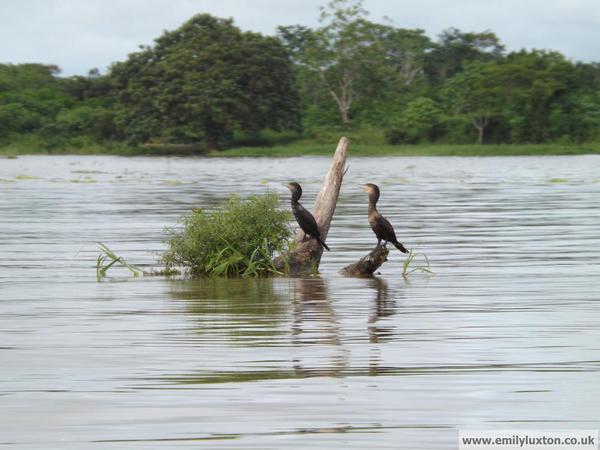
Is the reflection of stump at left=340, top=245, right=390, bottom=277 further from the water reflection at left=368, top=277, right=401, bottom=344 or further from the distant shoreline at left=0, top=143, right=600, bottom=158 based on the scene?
the distant shoreline at left=0, top=143, right=600, bottom=158

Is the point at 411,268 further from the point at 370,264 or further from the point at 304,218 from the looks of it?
the point at 304,218

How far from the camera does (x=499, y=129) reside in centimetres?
8525

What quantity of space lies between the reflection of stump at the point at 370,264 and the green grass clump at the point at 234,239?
0.90 meters

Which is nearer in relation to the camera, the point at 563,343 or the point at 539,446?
the point at 539,446

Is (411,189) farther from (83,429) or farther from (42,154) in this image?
(42,154)

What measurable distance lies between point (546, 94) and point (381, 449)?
78.2 m

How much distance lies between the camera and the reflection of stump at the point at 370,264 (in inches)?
592

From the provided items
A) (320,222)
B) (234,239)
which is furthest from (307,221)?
(234,239)

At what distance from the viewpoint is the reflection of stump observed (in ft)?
49.3

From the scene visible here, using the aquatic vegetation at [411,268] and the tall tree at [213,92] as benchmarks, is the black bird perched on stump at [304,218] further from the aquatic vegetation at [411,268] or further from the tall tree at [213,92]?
the tall tree at [213,92]

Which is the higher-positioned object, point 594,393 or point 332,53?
point 332,53

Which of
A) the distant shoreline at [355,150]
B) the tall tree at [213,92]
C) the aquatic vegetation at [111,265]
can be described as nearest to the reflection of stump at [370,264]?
the aquatic vegetation at [111,265]

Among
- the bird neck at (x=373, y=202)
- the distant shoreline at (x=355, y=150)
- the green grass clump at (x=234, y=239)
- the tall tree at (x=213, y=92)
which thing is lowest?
the distant shoreline at (x=355, y=150)

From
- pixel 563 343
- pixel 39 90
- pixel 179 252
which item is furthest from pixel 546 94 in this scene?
pixel 563 343
